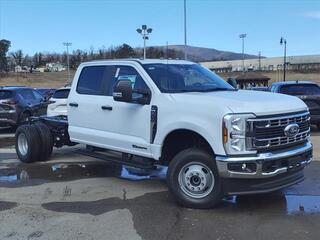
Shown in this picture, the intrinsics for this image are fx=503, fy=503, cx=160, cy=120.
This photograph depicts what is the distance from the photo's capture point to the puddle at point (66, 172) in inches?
366

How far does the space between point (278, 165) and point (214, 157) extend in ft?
2.80

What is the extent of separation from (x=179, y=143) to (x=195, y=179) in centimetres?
80

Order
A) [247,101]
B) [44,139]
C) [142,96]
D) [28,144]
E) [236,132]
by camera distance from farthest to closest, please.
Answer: [44,139] → [28,144] → [142,96] → [247,101] → [236,132]

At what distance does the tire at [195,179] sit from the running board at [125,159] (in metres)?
0.87

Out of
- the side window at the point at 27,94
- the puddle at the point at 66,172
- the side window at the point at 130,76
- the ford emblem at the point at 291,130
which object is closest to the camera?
the ford emblem at the point at 291,130

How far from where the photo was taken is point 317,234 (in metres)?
5.82

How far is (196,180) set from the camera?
699 cm

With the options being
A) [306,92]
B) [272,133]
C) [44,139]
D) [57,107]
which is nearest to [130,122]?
[272,133]

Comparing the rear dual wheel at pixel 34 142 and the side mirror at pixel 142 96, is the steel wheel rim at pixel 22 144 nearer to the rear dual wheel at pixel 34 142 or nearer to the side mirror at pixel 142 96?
the rear dual wheel at pixel 34 142

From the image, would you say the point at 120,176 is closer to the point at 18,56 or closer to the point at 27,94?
the point at 27,94

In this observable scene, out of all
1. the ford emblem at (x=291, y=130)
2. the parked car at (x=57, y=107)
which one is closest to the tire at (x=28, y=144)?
the parked car at (x=57, y=107)

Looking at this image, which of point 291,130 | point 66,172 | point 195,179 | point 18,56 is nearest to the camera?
point 291,130

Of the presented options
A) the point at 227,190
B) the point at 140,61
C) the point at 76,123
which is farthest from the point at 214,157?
the point at 76,123

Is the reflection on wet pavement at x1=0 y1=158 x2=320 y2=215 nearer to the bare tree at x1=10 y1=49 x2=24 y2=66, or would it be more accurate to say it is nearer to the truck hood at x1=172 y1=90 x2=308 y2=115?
the truck hood at x1=172 y1=90 x2=308 y2=115
